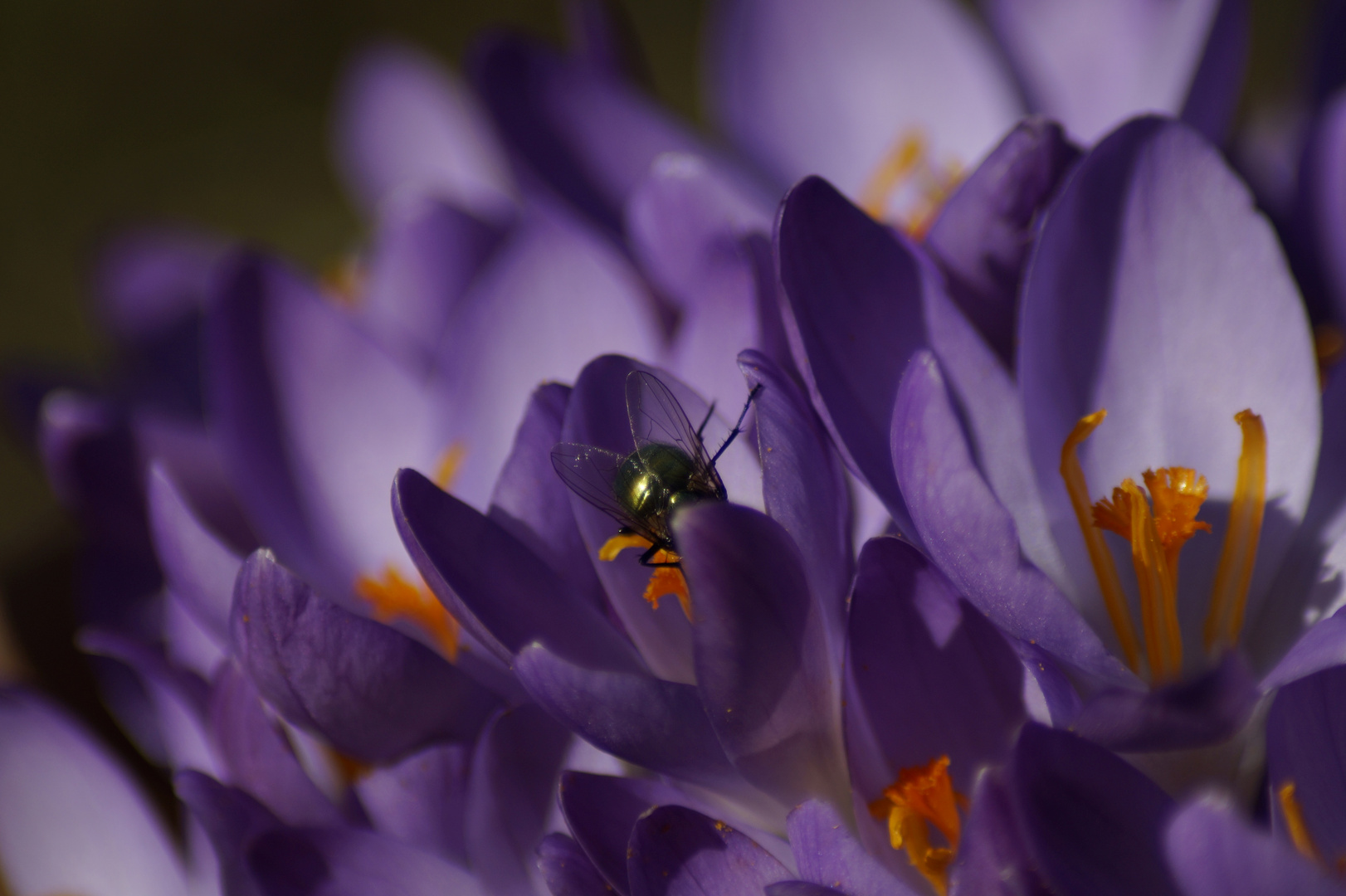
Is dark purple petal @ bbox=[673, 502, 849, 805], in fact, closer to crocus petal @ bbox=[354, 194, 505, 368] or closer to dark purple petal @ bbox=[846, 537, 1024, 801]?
dark purple petal @ bbox=[846, 537, 1024, 801]

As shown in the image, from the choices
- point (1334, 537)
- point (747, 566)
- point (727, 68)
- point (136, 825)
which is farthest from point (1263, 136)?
point (136, 825)

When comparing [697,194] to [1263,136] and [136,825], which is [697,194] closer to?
[136,825]

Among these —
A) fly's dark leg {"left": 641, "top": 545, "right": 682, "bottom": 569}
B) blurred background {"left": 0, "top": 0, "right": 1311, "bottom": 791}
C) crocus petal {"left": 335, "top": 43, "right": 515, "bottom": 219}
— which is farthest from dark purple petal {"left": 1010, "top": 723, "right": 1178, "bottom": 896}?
blurred background {"left": 0, "top": 0, "right": 1311, "bottom": 791}

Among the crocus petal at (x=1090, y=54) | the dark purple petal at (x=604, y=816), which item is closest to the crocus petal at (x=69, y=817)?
the dark purple petal at (x=604, y=816)

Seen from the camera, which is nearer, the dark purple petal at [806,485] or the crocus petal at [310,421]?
the dark purple petal at [806,485]

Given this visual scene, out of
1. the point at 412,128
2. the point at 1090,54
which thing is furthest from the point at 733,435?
the point at 412,128

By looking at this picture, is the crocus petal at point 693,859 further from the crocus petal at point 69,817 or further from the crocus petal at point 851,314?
the crocus petal at point 69,817

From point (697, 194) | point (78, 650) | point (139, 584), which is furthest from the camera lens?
point (78, 650)
